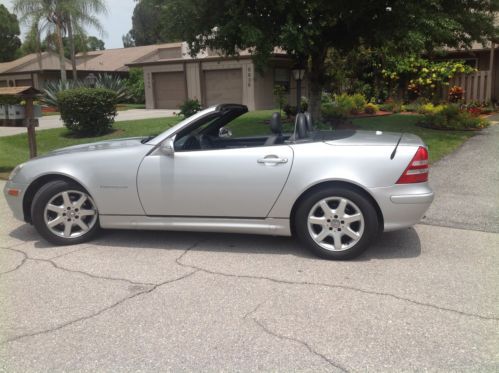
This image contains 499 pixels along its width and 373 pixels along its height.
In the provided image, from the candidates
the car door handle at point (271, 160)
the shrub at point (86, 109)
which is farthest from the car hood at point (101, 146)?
the shrub at point (86, 109)

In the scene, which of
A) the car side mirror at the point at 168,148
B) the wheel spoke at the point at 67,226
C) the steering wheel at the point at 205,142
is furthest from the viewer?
the steering wheel at the point at 205,142

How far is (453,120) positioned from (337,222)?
31.9 ft

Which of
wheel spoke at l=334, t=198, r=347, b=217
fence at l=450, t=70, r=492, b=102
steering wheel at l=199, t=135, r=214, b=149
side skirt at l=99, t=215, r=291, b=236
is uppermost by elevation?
fence at l=450, t=70, r=492, b=102

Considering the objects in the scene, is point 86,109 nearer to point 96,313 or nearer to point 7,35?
point 96,313

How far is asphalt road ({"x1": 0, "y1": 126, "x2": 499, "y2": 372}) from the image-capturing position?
2.95 metres

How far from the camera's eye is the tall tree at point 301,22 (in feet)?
31.1

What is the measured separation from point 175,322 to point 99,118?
1231 cm

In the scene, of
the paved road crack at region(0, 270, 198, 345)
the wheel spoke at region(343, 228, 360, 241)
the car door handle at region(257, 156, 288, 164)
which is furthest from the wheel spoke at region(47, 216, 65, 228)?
the wheel spoke at region(343, 228, 360, 241)

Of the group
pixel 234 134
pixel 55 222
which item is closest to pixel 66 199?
pixel 55 222

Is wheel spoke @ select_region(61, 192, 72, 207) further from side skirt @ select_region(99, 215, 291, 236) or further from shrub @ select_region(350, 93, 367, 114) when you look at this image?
shrub @ select_region(350, 93, 367, 114)

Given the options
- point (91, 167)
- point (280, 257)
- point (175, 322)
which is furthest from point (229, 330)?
point (91, 167)

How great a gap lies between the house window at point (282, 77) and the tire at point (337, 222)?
885 inches

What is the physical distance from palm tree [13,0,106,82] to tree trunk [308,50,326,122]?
827 inches

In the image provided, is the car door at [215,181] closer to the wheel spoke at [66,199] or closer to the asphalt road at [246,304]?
the asphalt road at [246,304]
